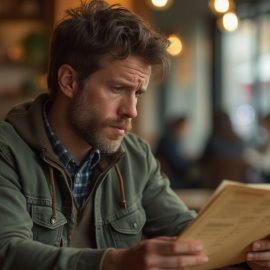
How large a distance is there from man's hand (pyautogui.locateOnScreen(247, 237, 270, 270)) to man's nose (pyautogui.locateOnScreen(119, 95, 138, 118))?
0.45m

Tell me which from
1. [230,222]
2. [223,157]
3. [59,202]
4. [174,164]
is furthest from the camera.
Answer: [174,164]

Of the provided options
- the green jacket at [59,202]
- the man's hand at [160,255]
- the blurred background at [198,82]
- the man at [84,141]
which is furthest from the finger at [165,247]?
the blurred background at [198,82]

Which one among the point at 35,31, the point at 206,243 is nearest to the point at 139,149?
the point at 206,243

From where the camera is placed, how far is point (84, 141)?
1.94 metres

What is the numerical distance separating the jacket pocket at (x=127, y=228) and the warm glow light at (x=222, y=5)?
140cm

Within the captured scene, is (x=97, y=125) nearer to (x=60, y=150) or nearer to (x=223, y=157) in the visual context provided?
(x=60, y=150)

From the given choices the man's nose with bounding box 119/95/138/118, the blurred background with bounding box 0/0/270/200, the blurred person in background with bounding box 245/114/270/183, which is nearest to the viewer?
the man's nose with bounding box 119/95/138/118

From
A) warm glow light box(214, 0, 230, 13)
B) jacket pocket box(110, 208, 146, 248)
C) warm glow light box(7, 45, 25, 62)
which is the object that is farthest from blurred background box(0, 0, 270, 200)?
jacket pocket box(110, 208, 146, 248)

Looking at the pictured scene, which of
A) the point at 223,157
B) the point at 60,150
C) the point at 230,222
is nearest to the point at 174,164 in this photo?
the point at 223,157

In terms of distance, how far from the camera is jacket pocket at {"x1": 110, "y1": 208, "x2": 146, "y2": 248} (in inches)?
76.8

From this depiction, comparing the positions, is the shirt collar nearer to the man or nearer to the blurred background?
the man

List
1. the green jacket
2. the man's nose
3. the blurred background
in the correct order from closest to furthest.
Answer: the green jacket → the man's nose → the blurred background

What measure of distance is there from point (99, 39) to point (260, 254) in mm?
680

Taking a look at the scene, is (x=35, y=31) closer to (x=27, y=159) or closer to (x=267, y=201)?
(x=27, y=159)
